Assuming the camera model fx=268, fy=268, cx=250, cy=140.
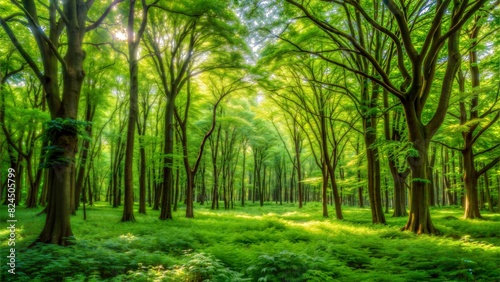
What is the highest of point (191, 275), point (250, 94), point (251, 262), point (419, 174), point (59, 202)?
point (250, 94)

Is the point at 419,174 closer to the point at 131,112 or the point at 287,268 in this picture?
the point at 287,268

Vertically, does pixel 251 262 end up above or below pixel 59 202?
below

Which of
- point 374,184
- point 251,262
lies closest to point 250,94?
point 374,184

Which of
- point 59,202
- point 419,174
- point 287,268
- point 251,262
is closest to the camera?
point 287,268

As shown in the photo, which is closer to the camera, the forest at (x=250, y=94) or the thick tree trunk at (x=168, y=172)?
the forest at (x=250, y=94)

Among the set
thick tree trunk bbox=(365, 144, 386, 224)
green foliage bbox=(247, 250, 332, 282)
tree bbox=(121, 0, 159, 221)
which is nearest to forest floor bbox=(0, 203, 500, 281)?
green foliage bbox=(247, 250, 332, 282)

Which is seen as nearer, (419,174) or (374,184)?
(419,174)

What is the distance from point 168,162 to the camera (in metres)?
15.5

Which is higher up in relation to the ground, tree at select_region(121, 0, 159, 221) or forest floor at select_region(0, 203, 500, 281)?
tree at select_region(121, 0, 159, 221)

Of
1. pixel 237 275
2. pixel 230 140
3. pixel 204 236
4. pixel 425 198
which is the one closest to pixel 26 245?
pixel 204 236

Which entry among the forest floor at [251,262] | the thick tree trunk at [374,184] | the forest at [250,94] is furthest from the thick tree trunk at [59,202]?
the thick tree trunk at [374,184]

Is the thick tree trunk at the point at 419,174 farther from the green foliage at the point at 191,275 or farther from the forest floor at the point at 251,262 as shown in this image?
the green foliage at the point at 191,275

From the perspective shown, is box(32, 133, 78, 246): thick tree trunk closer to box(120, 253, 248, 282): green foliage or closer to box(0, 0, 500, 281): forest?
box(0, 0, 500, 281): forest

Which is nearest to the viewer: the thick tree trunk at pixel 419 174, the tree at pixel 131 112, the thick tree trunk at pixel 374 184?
the thick tree trunk at pixel 419 174
